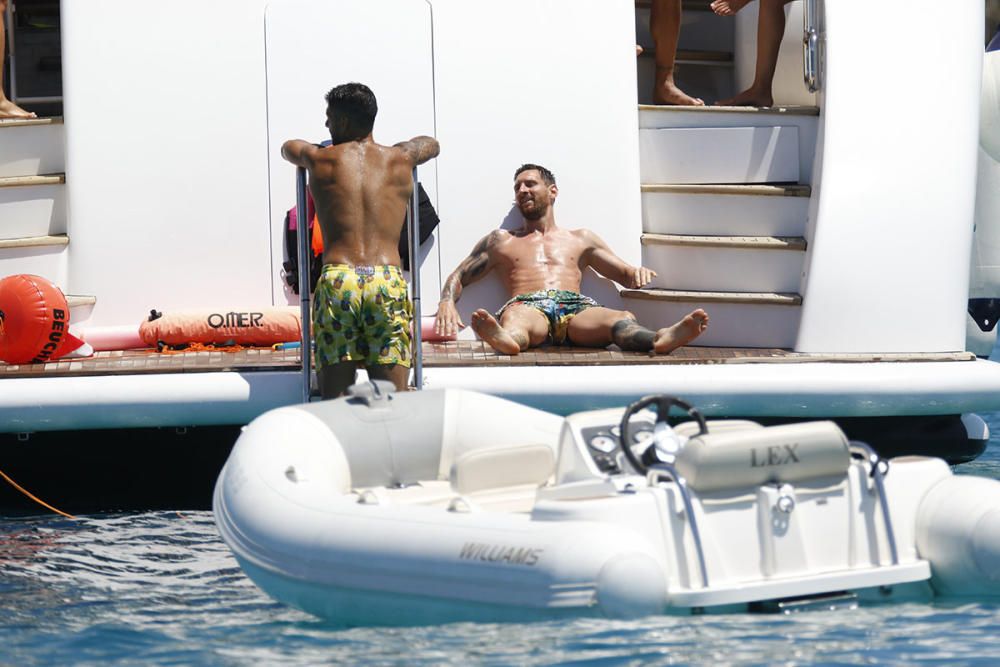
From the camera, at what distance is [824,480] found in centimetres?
393

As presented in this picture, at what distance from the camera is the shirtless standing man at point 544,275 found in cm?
648

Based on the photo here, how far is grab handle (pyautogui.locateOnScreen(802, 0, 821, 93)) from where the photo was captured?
6645 millimetres

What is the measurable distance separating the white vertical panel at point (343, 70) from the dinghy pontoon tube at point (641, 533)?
275 cm

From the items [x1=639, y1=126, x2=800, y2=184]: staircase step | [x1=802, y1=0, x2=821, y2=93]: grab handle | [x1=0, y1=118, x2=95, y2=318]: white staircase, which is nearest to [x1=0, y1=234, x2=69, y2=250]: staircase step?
Result: [x1=0, y1=118, x2=95, y2=318]: white staircase

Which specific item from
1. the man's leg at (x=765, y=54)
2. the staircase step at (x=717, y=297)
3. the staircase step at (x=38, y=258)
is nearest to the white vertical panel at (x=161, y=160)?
the staircase step at (x=38, y=258)

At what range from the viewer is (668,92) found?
7.46 metres

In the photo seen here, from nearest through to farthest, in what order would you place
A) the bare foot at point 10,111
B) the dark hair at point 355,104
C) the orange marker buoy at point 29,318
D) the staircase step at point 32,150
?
the dark hair at point 355,104, the orange marker buoy at point 29,318, the staircase step at point 32,150, the bare foot at point 10,111

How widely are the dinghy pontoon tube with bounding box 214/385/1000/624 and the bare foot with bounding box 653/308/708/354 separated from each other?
64.6 inches

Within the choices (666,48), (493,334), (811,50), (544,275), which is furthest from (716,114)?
(493,334)

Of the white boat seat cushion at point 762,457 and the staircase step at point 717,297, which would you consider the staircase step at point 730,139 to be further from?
the white boat seat cushion at point 762,457

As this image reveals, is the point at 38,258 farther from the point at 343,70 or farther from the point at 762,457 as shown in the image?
the point at 762,457

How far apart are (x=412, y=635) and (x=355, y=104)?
2322mm

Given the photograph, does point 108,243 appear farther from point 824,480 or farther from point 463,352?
point 824,480

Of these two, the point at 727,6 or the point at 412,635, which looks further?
the point at 727,6
